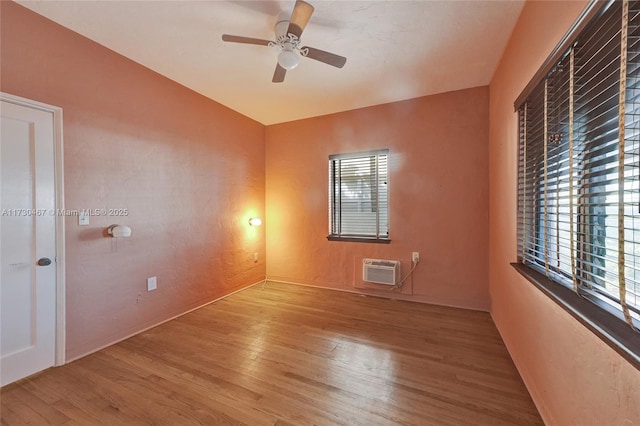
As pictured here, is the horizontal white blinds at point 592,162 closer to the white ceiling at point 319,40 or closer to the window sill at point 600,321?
the window sill at point 600,321

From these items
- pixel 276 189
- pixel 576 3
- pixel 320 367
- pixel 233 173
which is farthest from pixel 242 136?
pixel 576 3

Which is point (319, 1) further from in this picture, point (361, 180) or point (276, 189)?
point (276, 189)

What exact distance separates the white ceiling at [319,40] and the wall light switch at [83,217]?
1539mm

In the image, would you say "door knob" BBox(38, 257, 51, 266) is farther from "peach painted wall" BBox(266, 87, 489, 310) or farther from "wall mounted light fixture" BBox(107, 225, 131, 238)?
"peach painted wall" BBox(266, 87, 489, 310)

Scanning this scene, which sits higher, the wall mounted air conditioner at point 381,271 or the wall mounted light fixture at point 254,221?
the wall mounted light fixture at point 254,221

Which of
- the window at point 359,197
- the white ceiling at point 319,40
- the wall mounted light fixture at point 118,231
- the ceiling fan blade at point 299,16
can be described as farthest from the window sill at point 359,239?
the ceiling fan blade at point 299,16

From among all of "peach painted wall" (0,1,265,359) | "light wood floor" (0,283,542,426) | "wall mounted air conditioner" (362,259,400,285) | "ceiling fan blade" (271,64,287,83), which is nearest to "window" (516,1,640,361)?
"light wood floor" (0,283,542,426)

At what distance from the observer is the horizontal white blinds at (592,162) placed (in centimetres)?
90

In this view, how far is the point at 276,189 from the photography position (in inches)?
169

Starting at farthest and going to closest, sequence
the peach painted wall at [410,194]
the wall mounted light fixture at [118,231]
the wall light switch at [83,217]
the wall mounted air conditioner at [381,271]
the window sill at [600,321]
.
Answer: the wall mounted air conditioner at [381,271] → the peach painted wall at [410,194] → the wall mounted light fixture at [118,231] → the wall light switch at [83,217] → the window sill at [600,321]

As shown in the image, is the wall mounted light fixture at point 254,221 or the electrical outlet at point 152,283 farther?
the wall mounted light fixture at point 254,221

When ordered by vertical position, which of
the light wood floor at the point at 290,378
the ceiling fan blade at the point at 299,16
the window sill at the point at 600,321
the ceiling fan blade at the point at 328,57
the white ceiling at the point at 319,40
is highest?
the white ceiling at the point at 319,40

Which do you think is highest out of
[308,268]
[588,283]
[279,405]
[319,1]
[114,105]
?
[319,1]

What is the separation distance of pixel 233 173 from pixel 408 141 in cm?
255
